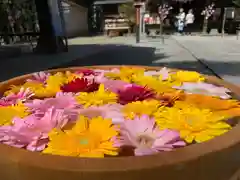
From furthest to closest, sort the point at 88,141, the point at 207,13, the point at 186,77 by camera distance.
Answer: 1. the point at 207,13
2. the point at 186,77
3. the point at 88,141

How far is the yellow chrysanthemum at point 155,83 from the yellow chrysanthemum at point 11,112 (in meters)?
Result: 0.71

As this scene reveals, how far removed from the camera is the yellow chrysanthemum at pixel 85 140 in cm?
120

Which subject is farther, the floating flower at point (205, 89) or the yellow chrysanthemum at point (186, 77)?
the yellow chrysanthemum at point (186, 77)

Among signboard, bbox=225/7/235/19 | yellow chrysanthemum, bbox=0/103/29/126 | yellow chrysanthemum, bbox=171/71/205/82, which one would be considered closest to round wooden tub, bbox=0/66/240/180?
yellow chrysanthemum, bbox=0/103/29/126

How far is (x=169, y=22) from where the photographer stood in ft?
108

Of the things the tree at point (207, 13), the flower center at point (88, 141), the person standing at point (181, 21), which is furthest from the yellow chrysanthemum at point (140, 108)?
the tree at point (207, 13)

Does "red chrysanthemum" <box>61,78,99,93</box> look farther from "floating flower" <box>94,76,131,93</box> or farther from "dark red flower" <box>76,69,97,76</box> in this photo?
"dark red flower" <box>76,69,97,76</box>

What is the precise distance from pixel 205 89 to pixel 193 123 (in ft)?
1.90

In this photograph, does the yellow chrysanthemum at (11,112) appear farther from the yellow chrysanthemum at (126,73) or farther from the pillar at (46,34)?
the pillar at (46,34)


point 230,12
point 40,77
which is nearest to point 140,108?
point 40,77

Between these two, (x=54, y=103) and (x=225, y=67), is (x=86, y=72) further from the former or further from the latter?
(x=225, y=67)

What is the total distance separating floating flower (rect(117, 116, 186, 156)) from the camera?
1218 millimetres

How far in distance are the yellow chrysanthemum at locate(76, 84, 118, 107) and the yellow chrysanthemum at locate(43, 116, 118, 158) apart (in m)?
0.24

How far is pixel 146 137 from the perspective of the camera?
51.9 inches
